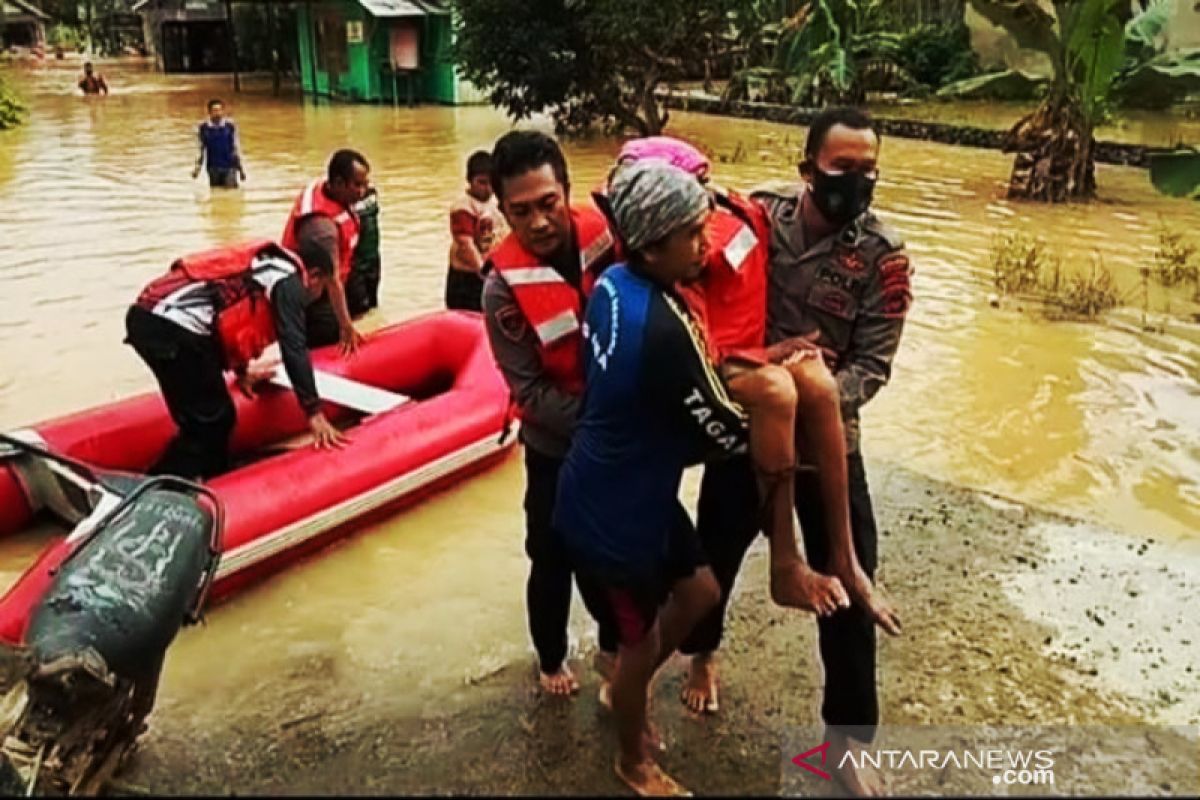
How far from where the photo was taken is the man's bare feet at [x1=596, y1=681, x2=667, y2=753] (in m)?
2.92

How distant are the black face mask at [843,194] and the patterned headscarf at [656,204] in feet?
1.80

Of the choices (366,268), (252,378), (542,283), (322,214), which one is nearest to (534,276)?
(542,283)

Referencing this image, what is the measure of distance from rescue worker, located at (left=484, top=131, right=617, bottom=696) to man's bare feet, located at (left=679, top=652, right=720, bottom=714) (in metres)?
0.51

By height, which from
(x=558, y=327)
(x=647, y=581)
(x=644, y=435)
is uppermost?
(x=558, y=327)

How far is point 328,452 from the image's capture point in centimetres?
488

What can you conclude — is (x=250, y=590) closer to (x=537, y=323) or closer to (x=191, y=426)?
(x=191, y=426)

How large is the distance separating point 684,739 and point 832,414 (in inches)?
47.5

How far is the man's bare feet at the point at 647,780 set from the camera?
2.68 m

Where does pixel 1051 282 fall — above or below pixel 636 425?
below

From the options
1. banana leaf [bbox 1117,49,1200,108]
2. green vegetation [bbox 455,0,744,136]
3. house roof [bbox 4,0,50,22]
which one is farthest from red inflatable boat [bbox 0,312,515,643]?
house roof [bbox 4,0,50,22]

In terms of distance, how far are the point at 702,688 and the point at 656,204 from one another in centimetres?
167

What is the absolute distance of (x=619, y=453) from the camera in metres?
2.51

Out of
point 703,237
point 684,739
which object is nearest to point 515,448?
point 684,739

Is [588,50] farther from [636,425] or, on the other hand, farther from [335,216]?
[636,425]
